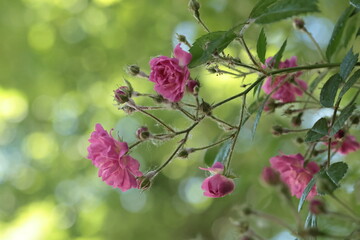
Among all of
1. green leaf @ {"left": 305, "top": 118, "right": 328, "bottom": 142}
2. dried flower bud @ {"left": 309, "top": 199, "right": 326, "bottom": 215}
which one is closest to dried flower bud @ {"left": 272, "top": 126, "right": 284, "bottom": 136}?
green leaf @ {"left": 305, "top": 118, "right": 328, "bottom": 142}

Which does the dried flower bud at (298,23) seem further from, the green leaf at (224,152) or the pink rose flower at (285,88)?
the green leaf at (224,152)

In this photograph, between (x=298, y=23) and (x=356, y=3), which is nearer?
(x=356, y=3)

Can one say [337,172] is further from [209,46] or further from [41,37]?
[41,37]

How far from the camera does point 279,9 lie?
0.55 metres

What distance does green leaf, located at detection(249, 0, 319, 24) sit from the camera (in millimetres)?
520

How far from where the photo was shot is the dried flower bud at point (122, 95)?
0.61 metres

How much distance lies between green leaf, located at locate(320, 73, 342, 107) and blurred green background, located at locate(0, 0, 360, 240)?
4.15 feet

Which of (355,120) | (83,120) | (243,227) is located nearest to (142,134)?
(243,227)

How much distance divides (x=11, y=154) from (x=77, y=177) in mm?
457

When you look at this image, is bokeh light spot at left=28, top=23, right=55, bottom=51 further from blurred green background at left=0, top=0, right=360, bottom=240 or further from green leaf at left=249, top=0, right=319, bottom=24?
green leaf at left=249, top=0, right=319, bottom=24

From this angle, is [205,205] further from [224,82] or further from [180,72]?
[180,72]

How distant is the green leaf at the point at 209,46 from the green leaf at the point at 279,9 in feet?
0.14

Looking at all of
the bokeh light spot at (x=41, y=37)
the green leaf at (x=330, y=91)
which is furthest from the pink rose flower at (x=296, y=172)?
the bokeh light spot at (x=41, y=37)

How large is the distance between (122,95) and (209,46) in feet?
0.44
